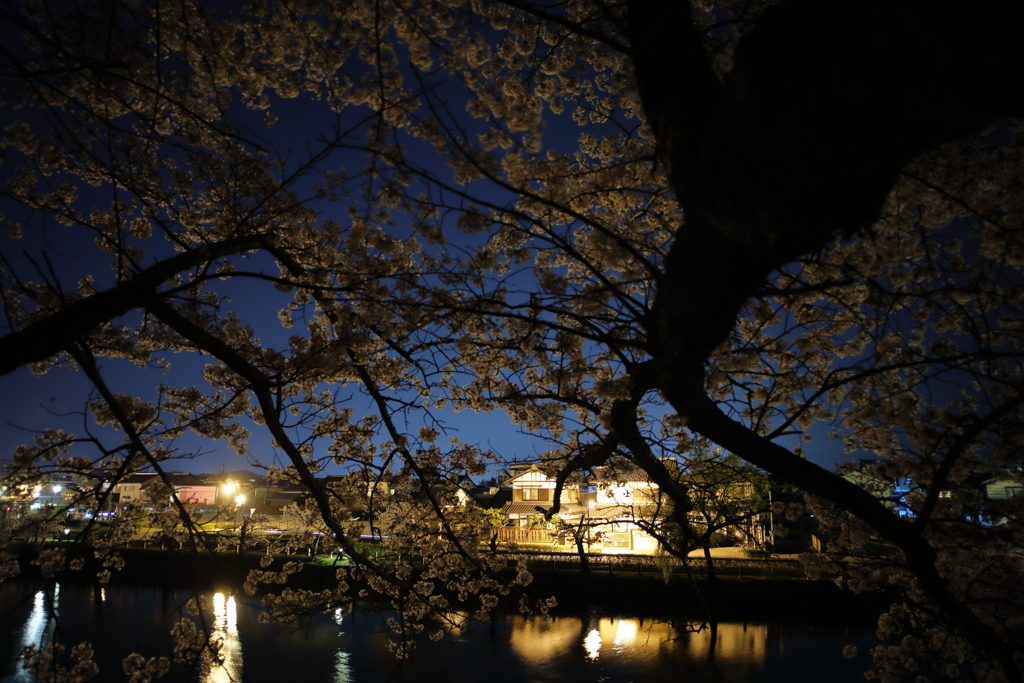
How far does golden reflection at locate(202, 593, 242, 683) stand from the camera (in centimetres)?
1270

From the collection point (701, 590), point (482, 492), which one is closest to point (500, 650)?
point (701, 590)

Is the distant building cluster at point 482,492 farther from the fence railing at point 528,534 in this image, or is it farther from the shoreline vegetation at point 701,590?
the fence railing at point 528,534

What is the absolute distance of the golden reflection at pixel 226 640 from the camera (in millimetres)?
12695

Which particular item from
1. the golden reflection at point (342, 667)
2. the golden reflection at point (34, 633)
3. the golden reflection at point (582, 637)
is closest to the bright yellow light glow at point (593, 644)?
the golden reflection at point (582, 637)

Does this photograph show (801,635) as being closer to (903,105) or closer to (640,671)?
(640,671)

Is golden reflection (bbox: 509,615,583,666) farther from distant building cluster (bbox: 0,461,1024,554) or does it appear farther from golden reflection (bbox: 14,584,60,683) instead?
golden reflection (bbox: 14,584,60,683)

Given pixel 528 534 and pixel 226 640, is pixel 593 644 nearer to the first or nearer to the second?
pixel 528 534

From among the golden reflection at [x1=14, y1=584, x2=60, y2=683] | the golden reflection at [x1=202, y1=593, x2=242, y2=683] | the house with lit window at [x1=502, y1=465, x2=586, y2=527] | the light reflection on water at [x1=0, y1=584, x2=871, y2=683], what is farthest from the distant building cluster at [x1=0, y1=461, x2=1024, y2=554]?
the house with lit window at [x1=502, y1=465, x2=586, y2=527]

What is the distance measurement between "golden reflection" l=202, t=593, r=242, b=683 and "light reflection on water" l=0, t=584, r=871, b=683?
0.06 m

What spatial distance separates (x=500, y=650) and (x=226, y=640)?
357 inches

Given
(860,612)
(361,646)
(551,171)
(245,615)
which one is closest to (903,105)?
(551,171)

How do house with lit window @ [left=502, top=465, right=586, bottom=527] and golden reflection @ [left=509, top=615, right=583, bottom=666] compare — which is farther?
house with lit window @ [left=502, top=465, right=586, bottom=527]

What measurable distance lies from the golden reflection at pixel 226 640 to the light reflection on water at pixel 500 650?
0.19 feet

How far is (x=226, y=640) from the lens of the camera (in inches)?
597
